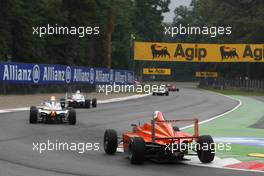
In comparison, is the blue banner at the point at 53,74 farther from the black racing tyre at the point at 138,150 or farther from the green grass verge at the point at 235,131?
the black racing tyre at the point at 138,150

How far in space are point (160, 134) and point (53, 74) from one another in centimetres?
3510

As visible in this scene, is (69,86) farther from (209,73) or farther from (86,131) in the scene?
(209,73)

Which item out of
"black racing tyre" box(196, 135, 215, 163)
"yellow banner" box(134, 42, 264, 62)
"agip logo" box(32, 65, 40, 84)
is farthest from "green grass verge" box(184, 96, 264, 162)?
"yellow banner" box(134, 42, 264, 62)

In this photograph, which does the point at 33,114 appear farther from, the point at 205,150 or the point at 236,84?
the point at 236,84

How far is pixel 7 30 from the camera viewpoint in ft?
198

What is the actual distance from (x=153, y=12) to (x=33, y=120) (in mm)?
134600

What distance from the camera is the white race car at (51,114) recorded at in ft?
68.9

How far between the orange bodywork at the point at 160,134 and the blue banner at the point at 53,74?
25.3 metres

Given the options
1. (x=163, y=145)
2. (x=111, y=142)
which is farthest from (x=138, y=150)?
(x=111, y=142)

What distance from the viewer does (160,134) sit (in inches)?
499

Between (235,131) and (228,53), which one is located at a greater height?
(228,53)

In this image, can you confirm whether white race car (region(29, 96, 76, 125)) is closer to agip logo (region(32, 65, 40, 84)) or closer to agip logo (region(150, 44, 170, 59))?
agip logo (region(32, 65, 40, 84))

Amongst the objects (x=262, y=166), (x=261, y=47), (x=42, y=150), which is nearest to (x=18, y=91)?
(x=42, y=150)

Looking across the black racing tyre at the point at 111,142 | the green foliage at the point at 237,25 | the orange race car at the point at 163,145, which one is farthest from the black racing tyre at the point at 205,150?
the green foliage at the point at 237,25
